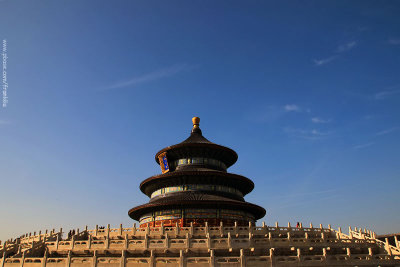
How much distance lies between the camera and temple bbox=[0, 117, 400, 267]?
21.5 meters

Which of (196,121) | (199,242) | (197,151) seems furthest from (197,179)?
(199,242)

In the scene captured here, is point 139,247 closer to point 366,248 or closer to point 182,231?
point 182,231

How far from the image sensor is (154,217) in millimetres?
37938

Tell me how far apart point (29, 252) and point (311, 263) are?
68.1ft

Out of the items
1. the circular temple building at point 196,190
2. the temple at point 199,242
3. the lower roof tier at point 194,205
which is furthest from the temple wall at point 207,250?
the circular temple building at point 196,190

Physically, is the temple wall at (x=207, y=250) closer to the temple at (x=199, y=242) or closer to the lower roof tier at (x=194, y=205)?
the temple at (x=199, y=242)

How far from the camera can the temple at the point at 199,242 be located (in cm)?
2145

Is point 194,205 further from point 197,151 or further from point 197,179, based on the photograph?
point 197,151

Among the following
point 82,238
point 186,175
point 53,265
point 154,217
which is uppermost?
point 186,175

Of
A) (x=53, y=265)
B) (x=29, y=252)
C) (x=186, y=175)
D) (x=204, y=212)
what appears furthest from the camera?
(x=186, y=175)

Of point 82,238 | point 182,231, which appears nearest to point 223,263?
point 182,231

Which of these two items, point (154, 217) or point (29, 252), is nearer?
point (29, 252)

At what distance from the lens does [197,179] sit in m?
39.8

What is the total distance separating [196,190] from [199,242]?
52.5 feet
